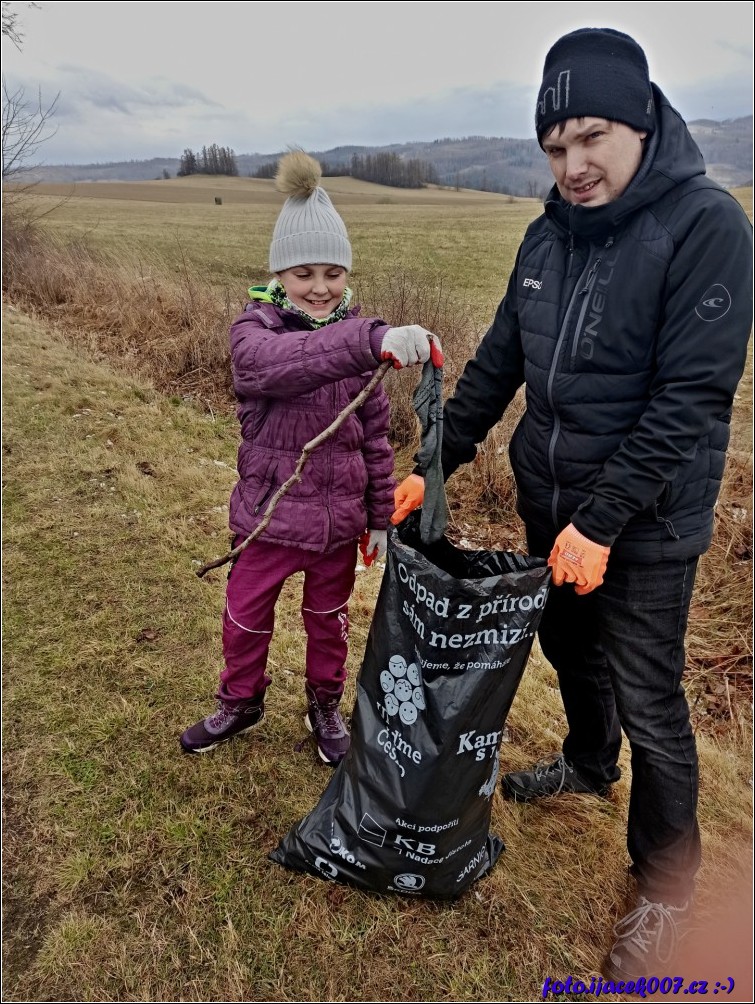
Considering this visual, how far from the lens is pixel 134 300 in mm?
8539

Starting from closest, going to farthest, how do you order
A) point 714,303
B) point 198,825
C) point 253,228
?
point 714,303, point 198,825, point 253,228

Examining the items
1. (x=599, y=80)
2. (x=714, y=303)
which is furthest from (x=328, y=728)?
(x=599, y=80)

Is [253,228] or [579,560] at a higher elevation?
[253,228]

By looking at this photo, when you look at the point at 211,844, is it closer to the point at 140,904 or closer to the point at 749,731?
the point at 140,904

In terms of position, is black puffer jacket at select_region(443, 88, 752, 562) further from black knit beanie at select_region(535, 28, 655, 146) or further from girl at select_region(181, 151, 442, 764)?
girl at select_region(181, 151, 442, 764)

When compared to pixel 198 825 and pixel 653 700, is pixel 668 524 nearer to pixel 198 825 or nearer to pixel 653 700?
pixel 653 700

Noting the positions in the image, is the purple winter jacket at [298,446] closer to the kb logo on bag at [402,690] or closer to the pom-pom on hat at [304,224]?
the pom-pom on hat at [304,224]

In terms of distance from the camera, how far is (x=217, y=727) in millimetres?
2467

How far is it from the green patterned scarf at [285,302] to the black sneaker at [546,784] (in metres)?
1.79

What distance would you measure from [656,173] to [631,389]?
48cm

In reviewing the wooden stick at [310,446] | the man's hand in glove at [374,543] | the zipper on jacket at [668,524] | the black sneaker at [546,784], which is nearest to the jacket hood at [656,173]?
the wooden stick at [310,446]

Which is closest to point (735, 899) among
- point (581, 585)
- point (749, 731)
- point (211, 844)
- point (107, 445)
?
A: point (749, 731)

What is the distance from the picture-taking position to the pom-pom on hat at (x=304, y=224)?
1.84m

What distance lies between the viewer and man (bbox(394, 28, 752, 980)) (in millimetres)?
1376
